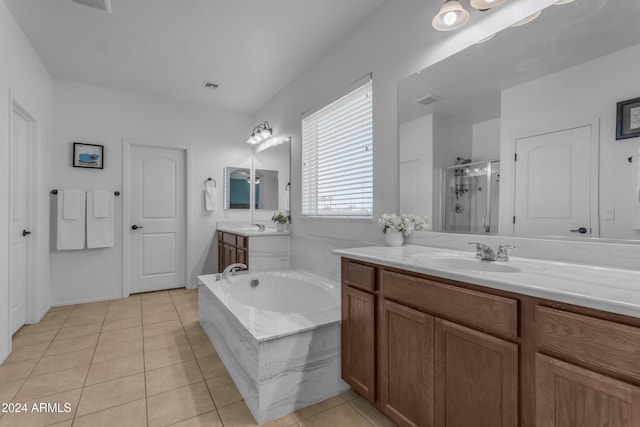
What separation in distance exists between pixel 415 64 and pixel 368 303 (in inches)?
60.0

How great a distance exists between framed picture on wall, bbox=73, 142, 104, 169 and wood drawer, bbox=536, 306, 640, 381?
441 centimetres

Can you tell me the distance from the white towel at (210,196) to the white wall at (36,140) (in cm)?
168

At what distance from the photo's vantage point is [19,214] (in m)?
2.72

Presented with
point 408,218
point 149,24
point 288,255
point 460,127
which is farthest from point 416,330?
point 149,24

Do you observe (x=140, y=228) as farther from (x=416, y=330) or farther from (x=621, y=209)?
(x=621, y=209)

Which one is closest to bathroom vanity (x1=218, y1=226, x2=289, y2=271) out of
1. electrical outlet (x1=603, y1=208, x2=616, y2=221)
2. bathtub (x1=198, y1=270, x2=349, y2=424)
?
bathtub (x1=198, y1=270, x2=349, y2=424)

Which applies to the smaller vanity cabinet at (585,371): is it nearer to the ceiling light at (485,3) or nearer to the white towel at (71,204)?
the ceiling light at (485,3)

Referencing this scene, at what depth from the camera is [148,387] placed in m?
1.92

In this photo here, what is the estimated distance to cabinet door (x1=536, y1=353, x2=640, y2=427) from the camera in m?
0.77

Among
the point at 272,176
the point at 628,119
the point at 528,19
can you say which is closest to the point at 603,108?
the point at 628,119

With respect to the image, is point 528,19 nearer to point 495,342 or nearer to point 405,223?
point 405,223

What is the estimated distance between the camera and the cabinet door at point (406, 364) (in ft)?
4.19

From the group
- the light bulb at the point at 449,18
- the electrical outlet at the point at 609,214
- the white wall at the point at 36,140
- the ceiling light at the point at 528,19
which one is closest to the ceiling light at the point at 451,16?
the light bulb at the point at 449,18

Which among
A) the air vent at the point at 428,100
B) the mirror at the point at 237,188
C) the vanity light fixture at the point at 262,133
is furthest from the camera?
the mirror at the point at 237,188
